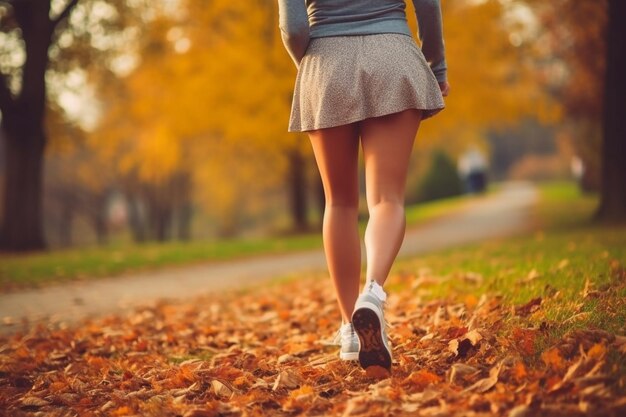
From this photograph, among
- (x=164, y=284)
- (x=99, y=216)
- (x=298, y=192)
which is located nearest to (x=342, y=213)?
(x=164, y=284)

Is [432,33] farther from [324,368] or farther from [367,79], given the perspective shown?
[324,368]

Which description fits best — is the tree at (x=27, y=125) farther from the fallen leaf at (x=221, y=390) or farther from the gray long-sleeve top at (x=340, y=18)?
the gray long-sleeve top at (x=340, y=18)

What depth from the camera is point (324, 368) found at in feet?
10.1

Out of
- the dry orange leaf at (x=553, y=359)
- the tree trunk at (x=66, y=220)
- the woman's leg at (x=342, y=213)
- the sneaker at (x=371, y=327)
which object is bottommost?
the tree trunk at (x=66, y=220)

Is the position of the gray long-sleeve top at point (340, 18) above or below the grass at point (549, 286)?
above

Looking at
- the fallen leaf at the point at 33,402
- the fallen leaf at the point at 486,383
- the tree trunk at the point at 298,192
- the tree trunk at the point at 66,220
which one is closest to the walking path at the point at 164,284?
the fallen leaf at the point at 33,402

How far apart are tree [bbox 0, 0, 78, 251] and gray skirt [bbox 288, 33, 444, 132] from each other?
12271mm

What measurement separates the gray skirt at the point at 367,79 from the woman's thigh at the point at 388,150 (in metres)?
0.08

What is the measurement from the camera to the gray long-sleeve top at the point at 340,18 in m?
2.85

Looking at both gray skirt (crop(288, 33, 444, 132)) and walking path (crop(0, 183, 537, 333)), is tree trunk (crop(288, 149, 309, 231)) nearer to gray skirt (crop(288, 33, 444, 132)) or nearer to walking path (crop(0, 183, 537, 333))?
walking path (crop(0, 183, 537, 333))

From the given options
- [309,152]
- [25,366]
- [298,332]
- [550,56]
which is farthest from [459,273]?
[550,56]

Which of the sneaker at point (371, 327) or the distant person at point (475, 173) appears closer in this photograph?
the sneaker at point (371, 327)

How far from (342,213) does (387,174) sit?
0.34 meters

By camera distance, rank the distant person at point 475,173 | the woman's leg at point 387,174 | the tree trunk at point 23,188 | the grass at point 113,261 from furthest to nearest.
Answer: the distant person at point 475,173
the tree trunk at point 23,188
the grass at point 113,261
the woman's leg at point 387,174
